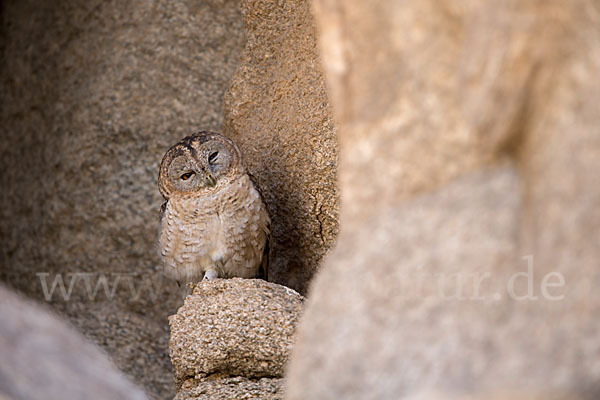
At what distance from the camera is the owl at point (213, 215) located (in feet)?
15.5

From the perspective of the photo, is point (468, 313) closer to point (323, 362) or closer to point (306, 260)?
point (323, 362)

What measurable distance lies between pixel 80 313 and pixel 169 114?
1.38m

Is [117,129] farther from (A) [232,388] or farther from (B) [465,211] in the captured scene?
(B) [465,211]

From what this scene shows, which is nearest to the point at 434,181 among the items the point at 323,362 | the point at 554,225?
the point at 554,225

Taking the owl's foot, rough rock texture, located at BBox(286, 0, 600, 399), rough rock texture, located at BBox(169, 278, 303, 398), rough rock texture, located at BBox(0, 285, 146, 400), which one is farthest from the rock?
rough rock texture, located at BBox(286, 0, 600, 399)

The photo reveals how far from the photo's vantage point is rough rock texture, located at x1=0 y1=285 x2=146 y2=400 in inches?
83.2

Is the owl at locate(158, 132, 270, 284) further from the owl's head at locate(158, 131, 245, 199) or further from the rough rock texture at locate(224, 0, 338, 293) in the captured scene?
the rough rock texture at locate(224, 0, 338, 293)

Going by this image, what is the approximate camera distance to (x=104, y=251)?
A: 5.44 m

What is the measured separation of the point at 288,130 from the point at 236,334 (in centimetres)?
143

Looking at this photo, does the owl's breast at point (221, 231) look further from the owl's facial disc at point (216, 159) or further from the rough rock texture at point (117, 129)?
the rough rock texture at point (117, 129)

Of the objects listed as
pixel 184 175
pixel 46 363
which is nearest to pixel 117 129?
pixel 184 175

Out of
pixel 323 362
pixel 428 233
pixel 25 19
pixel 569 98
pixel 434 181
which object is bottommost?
pixel 323 362

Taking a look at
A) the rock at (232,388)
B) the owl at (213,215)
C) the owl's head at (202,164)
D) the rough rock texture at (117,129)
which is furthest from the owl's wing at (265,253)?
the rock at (232,388)

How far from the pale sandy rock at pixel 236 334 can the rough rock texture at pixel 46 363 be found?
1300 millimetres
